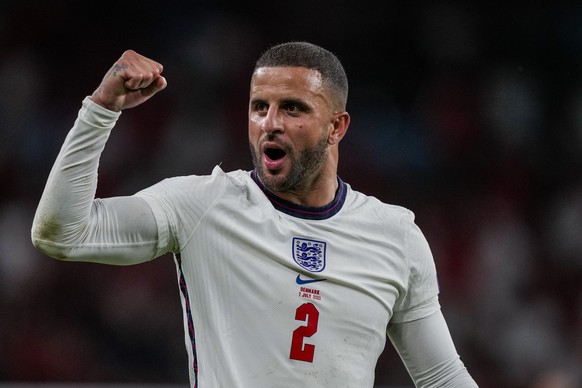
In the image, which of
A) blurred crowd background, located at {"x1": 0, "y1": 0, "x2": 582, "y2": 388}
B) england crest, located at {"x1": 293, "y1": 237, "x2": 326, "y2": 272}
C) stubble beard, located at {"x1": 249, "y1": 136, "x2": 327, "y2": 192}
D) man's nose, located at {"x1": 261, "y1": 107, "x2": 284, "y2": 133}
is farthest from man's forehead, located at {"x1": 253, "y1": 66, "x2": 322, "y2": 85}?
blurred crowd background, located at {"x1": 0, "y1": 0, "x2": 582, "y2": 388}

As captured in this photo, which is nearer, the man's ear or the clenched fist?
the clenched fist

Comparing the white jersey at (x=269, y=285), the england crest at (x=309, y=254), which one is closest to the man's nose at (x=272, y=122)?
the white jersey at (x=269, y=285)

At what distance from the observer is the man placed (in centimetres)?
281

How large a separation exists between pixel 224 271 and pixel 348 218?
0.51 m

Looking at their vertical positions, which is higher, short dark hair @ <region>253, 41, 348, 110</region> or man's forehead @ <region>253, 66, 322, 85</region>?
short dark hair @ <region>253, 41, 348, 110</region>

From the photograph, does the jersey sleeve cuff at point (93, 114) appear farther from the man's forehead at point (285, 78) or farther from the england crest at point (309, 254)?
the england crest at point (309, 254)

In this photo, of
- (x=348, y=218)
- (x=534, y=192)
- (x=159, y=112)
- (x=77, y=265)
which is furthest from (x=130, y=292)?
(x=348, y=218)

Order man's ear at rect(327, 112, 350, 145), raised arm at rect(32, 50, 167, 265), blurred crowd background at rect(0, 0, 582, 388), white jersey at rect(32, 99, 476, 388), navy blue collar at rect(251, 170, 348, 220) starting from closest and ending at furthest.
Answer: raised arm at rect(32, 50, 167, 265), white jersey at rect(32, 99, 476, 388), navy blue collar at rect(251, 170, 348, 220), man's ear at rect(327, 112, 350, 145), blurred crowd background at rect(0, 0, 582, 388)

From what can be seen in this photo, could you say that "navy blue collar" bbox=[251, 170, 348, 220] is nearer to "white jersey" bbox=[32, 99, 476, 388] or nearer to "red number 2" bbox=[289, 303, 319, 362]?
"white jersey" bbox=[32, 99, 476, 388]

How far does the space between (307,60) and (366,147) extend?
4.28 m

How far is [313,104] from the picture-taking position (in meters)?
3.09

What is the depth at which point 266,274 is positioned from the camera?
2.93m

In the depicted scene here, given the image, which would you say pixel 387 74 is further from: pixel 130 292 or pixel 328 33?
pixel 130 292

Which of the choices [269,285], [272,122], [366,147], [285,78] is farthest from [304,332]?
[366,147]
